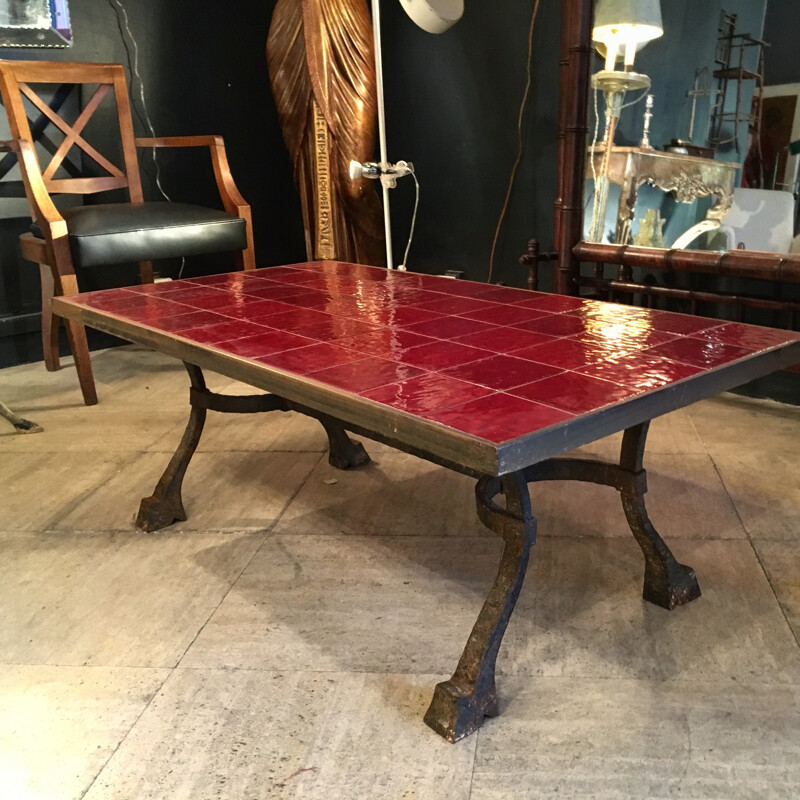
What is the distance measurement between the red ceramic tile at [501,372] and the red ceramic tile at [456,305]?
36 centimetres

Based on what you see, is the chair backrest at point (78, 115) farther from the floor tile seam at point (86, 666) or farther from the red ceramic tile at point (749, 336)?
the red ceramic tile at point (749, 336)

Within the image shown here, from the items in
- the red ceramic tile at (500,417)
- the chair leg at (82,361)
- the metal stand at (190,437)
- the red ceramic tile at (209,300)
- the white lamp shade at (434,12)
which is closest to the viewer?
the red ceramic tile at (500,417)

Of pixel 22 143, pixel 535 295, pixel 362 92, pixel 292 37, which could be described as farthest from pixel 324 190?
pixel 535 295

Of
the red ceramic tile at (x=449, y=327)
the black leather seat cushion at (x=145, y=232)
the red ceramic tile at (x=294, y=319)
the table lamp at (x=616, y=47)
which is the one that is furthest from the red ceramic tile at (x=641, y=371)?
the black leather seat cushion at (x=145, y=232)

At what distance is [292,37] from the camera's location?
335 cm

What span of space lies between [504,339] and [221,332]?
0.49 metres

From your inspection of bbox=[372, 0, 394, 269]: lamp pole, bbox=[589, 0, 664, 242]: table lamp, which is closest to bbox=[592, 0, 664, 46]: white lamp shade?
bbox=[589, 0, 664, 242]: table lamp

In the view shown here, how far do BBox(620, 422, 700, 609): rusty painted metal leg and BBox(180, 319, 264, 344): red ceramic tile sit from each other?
66 cm

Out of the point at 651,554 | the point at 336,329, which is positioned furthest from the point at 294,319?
the point at 651,554

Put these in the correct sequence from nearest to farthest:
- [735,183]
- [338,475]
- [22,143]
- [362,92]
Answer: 1. [338,475]
2. [735,183]
3. [22,143]
4. [362,92]

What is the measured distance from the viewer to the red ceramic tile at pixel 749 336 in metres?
1.21

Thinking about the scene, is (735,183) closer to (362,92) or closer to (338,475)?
(338,475)

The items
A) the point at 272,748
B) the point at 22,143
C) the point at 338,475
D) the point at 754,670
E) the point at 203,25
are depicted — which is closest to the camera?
the point at 272,748

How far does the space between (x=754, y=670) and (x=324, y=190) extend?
267 cm
